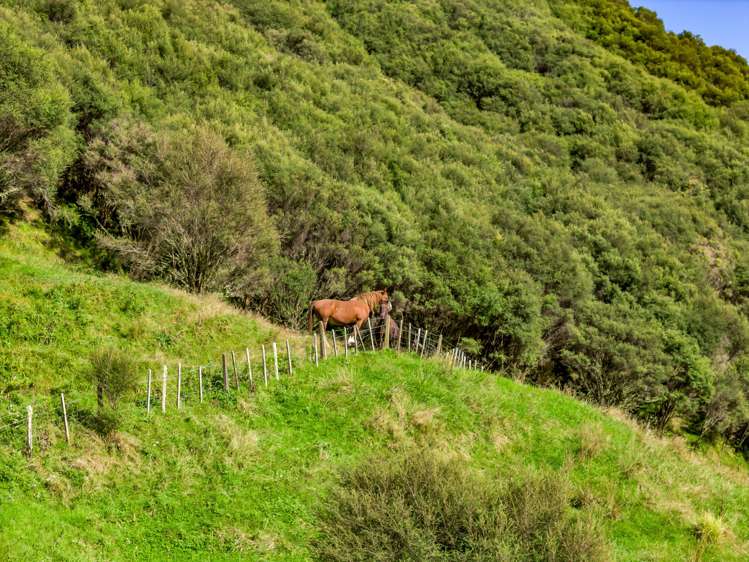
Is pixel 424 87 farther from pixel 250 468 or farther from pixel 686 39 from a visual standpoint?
pixel 250 468

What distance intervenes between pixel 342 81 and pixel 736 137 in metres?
47.9

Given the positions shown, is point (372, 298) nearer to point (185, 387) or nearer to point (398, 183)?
point (185, 387)

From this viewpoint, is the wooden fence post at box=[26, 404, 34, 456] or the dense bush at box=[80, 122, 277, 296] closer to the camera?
the wooden fence post at box=[26, 404, 34, 456]

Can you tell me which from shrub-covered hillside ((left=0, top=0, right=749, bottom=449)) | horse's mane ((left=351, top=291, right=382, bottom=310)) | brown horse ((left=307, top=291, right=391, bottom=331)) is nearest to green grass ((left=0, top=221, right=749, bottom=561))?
brown horse ((left=307, top=291, right=391, bottom=331))

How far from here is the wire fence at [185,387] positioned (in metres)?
13.0

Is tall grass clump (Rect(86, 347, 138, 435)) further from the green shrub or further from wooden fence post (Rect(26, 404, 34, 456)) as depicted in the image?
wooden fence post (Rect(26, 404, 34, 456))

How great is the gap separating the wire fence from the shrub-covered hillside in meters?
9.01

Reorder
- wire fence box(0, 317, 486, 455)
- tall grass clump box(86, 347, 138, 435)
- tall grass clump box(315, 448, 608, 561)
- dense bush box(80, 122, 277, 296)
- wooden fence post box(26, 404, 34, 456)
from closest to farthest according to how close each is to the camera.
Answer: tall grass clump box(315, 448, 608, 561)
wooden fence post box(26, 404, 34, 456)
wire fence box(0, 317, 486, 455)
tall grass clump box(86, 347, 138, 435)
dense bush box(80, 122, 277, 296)

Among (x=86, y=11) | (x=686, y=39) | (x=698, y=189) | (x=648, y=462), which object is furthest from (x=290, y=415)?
(x=686, y=39)

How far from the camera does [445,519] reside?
11266 mm

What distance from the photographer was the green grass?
1195cm

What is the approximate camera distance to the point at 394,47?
69.2m

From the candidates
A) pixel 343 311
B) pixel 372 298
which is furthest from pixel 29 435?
pixel 372 298

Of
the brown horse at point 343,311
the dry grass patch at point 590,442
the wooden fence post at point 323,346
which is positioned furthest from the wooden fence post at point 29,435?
the dry grass patch at point 590,442
